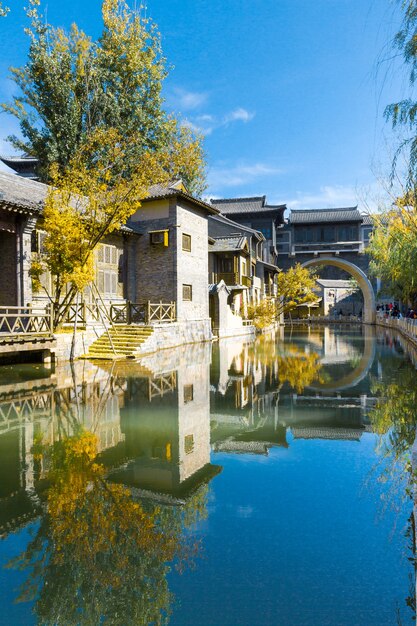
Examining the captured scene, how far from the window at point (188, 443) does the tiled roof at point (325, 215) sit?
47.2 metres

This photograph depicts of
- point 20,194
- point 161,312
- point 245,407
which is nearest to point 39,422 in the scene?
point 245,407

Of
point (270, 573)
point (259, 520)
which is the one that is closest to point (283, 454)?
point (259, 520)

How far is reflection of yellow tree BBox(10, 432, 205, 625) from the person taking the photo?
314cm

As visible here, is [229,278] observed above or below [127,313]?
above

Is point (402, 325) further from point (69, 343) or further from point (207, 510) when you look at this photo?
point (207, 510)

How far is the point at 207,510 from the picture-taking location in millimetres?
4594

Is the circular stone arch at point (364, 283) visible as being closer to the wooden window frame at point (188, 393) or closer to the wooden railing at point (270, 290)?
the wooden railing at point (270, 290)

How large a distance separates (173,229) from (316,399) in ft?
49.1

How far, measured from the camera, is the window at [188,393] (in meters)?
9.76

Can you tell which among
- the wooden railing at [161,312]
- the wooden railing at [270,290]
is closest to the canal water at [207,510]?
the wooden railing at [161,312]

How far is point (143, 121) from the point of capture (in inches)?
1117

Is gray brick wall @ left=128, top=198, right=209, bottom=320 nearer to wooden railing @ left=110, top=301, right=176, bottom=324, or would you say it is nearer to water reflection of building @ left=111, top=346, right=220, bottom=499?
wooden railing @ left=110, top=301, right=176, bottom=324

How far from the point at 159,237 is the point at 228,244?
32.3 ft

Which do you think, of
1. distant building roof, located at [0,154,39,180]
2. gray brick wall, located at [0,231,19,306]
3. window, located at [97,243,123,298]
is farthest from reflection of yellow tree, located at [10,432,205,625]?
distant building roof, located at [0,154,39,180]
